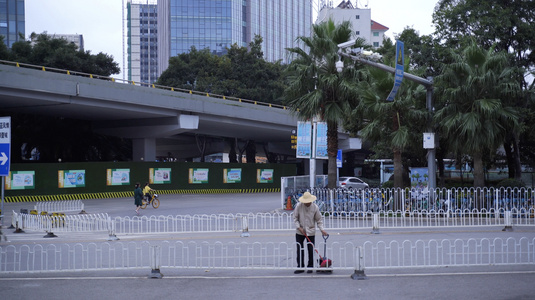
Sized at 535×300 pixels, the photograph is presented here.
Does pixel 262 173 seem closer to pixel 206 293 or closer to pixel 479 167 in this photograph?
pixel 479 167

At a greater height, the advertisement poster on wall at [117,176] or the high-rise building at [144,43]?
the high-rise building at [144,43]

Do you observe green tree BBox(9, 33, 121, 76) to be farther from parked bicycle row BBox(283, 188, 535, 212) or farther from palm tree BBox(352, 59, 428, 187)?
parked bicycle row BBox(283, 188, 535, 212)

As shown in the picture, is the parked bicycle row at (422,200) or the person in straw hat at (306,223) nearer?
the person in straw hat at (306,223)

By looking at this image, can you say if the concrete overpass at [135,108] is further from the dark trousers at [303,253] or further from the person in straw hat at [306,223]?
the dark trousers at [303,253]

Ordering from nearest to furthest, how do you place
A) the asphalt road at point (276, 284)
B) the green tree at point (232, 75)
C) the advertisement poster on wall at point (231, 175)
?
the asphalt road at point (276, 284) < the advertisement poster on wall at point (231, 175) < the green tree at point (232, 75)

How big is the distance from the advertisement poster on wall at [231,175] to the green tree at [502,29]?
23794mm

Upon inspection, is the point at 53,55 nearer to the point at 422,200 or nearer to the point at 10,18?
the point at 10,18

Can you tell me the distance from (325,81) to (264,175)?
2899 centimetres

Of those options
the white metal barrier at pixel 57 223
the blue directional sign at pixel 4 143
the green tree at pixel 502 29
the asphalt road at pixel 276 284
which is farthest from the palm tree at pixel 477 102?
the blue directional sign at pixel 4 143

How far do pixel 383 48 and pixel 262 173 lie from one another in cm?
1841

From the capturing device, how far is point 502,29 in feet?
99.3

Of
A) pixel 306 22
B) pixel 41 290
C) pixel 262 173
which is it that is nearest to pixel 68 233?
pixel 41 290

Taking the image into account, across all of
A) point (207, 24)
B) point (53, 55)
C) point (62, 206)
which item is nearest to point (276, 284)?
point (62, 206)

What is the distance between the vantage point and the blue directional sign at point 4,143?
15.7m
